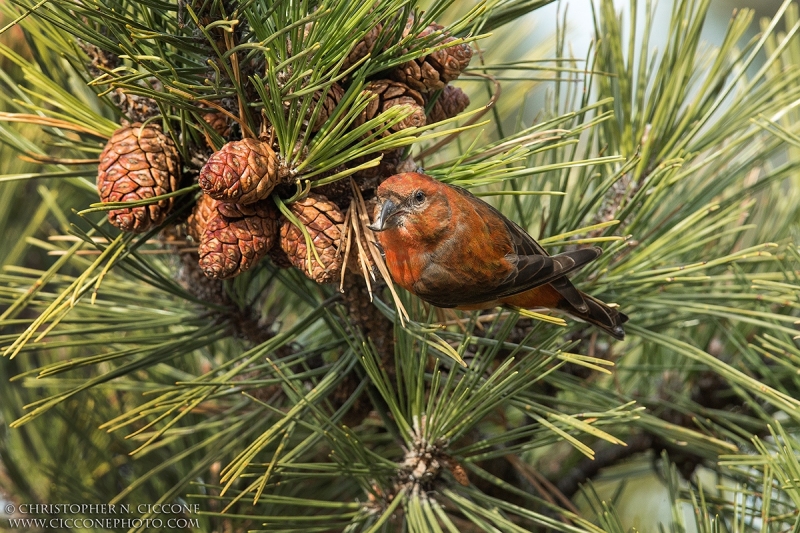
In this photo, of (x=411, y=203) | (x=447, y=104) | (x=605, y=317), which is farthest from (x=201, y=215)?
(x=605, y=317)

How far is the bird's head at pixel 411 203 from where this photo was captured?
1312 mm

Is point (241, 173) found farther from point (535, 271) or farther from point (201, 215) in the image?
point (535, 271)

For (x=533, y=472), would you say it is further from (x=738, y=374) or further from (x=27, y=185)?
(x=27, y=185)

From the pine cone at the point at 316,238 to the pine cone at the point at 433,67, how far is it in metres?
0.27

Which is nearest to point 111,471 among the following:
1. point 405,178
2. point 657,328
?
point 405,178

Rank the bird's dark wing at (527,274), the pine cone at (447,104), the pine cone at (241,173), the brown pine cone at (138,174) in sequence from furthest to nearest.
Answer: the bird's dark wing at (527,274) < the pine cone at (447,104) < the brown pine cone at (138,174) < the pine cone at (241,173)

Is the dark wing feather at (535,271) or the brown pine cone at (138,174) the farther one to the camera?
the dark wing feather at (535,271)

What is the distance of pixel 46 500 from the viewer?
6.80 feet

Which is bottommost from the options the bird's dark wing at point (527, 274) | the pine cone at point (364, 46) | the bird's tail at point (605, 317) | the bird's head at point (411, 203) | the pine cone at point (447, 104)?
the bird's tail at point (605, 317)

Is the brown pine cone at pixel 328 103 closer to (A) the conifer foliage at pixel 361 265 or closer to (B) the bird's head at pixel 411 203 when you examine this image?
(A) the conifer foliage at pixel 361 265

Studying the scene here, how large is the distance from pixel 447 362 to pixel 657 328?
1.87 ft

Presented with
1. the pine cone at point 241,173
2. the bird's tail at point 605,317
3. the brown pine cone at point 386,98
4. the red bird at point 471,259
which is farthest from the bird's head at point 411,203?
the bird's tail at point 605,317

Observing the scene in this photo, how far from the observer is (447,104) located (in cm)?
146

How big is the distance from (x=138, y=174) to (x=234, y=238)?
0.67 feet
